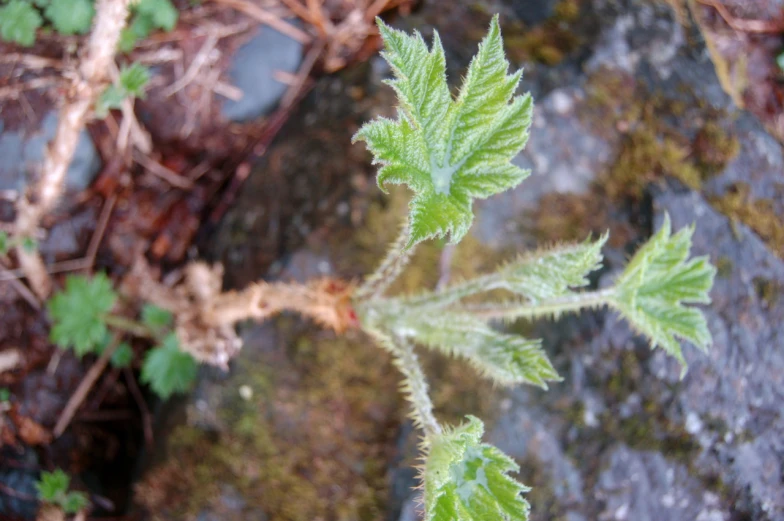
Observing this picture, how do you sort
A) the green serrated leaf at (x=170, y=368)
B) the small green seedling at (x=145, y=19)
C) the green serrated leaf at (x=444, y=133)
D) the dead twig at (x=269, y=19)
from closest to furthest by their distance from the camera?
the green serrated leaf at (x=444, y=133)
the small green seedling at (x=145, y=19)
the green serrated leaf at (x=170, y=368)
the dead twig at (x=269, y=19)

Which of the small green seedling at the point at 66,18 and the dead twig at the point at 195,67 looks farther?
the dead twig at the point at 195,67

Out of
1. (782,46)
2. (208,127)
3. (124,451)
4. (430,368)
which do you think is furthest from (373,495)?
(782,46)

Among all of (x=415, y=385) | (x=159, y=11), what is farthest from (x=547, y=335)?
(x=159, y=11)

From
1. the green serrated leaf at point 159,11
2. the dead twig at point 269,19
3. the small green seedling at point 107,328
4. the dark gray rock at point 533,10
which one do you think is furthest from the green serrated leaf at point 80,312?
the dark gray rock at point 533,10

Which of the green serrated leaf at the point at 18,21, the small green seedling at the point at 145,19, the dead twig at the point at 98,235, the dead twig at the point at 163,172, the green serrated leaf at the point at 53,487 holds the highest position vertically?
the green serrated leaf at the point at 18,21

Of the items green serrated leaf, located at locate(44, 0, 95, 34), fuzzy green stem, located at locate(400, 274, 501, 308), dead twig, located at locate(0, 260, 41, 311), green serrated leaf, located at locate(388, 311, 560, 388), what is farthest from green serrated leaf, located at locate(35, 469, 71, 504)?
green serrated leaf, located at locate(44, 0, 95, 34)

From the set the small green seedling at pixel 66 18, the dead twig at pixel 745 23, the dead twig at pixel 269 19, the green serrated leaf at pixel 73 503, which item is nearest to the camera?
the small green seedling at pixel 66 18

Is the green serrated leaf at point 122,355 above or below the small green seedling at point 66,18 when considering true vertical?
below

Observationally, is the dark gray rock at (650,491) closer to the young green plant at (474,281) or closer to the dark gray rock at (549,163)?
the young green plant at (474,281)
